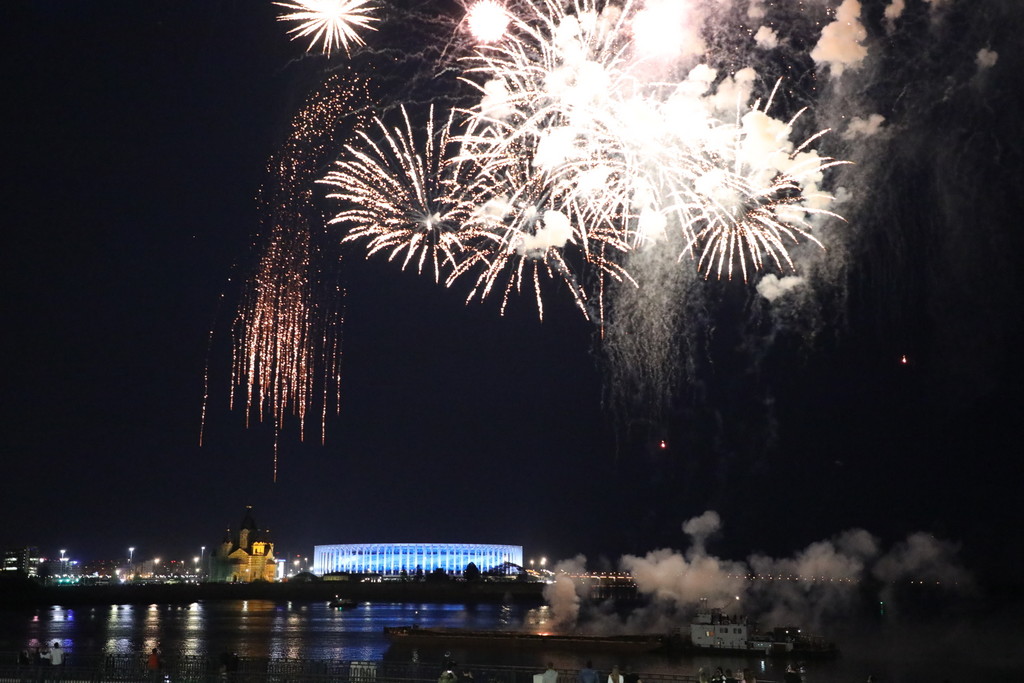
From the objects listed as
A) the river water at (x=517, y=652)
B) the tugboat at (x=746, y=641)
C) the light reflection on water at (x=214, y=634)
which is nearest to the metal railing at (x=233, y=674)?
the river water at (x=517, y=652)

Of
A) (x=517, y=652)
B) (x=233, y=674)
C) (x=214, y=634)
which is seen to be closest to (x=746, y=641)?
(x=517, y=652)

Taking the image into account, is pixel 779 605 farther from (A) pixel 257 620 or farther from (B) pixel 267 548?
(B) pixel 267 548

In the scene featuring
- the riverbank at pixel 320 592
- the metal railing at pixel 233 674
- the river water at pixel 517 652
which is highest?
the metal railing at pixel 233 674

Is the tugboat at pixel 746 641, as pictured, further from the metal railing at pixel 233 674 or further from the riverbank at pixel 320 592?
the riverbank at pixel 320 592

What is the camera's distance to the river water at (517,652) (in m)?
53.3

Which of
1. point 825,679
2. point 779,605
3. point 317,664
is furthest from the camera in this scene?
point 779,605

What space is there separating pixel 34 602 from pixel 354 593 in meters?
52.0

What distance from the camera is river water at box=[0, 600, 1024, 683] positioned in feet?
175

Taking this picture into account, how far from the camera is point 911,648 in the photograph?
218 feet

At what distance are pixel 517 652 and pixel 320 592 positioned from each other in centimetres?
11000

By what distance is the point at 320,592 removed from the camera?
546 ft

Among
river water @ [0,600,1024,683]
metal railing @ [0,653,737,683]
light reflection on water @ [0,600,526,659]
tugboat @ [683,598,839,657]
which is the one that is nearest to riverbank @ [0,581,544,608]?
light reflection on water @ [0,600,526,659]

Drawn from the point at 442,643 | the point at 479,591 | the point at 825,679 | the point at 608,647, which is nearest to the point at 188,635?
the point at 442,643

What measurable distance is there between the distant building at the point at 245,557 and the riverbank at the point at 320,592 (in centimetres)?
1182
